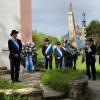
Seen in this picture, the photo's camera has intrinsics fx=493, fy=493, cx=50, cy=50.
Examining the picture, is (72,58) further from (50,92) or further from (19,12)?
(50,92)

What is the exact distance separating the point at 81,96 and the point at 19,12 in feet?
23.4

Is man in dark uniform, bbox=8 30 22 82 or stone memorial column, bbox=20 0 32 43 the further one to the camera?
stone memorial column, bbox=20 0 32 43

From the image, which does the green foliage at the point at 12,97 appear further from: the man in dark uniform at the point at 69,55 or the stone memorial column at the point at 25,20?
the man in dark uniform at the point at 69,55

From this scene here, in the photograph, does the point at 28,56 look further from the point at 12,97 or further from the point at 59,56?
the point at 12,97

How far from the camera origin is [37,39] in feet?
175

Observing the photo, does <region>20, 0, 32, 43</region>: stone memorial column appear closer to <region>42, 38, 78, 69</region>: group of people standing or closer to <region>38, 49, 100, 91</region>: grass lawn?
<region>42, 38, 78, 69</region>: group of people standing

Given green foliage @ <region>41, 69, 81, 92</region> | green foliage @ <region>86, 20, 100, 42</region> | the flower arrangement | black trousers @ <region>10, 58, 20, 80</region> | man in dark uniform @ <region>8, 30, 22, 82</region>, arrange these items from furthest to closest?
green foliage @ <region>86, 20, 100, 42</region>, the flower arrangement, black trousers @ <region>10, 58, 20, 80</region>, man in dark uniform @ <region>8, 30, 22, 82</region>, green foliage @ <region>41, 69, 81, 92</region>

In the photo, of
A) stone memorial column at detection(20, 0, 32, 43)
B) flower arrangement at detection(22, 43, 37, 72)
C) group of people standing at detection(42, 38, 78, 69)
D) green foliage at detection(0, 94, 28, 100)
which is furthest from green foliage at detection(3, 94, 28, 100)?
group of people standing at detection(42, 38, 78, 69)

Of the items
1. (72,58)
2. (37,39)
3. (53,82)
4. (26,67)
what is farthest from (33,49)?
(37,39)

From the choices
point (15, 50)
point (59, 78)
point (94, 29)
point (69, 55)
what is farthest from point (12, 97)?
point (94, 29)

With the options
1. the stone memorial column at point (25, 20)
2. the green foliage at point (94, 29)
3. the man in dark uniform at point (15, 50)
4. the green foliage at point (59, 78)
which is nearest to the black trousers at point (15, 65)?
the man in dark uniform at point (15, 50)

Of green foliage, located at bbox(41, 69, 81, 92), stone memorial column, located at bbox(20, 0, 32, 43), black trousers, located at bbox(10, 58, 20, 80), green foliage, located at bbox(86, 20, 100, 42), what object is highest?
green foliage, located at bbox(86, 20, 100, 42)

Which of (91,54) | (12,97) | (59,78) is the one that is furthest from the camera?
(91,54)

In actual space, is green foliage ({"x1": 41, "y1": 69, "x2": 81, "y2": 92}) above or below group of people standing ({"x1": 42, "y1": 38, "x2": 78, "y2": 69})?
below
